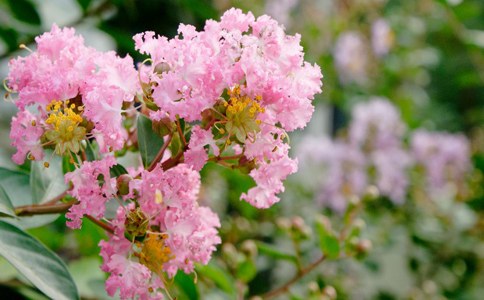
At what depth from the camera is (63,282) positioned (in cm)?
47

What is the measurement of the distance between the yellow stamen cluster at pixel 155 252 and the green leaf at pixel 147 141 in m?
0.09

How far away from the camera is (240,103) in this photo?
48cm

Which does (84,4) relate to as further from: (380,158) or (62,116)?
(380,158)

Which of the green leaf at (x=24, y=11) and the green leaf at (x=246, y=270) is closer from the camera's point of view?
the green leaf at (x=246, y=270)

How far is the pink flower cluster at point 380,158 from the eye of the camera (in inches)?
73.1

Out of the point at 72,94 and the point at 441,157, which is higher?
the point at 441,157

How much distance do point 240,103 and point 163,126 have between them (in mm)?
88

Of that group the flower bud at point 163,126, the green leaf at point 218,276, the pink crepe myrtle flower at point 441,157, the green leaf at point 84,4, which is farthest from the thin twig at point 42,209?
the pink crepe myrtle flower at point 441,157

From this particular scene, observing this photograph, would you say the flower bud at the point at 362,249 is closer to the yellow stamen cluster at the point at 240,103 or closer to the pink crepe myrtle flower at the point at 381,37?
the yellow stamen cluster at the point at 240,103

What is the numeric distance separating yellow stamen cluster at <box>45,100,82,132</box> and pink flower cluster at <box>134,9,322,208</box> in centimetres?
9

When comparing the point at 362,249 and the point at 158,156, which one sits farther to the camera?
the point at 362,249

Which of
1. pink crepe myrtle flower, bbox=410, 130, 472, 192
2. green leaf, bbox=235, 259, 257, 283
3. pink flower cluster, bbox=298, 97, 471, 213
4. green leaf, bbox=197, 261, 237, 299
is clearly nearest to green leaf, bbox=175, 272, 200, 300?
green leaf, bbox=197, 261, 237, 299

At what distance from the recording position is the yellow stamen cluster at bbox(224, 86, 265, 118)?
47 cm

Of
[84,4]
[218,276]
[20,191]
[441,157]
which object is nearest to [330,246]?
[218,276]
